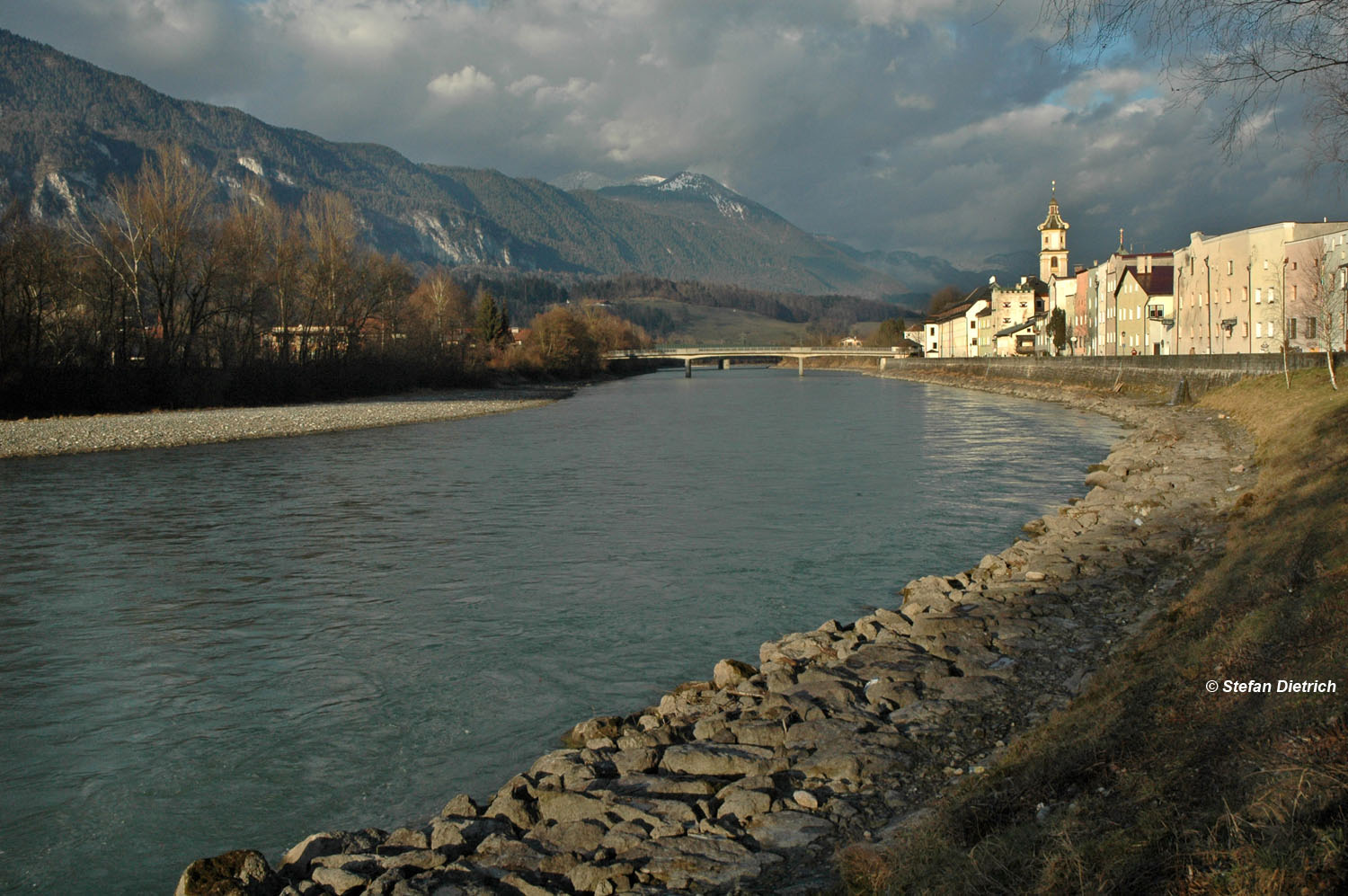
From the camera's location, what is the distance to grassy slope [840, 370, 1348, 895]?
395 cm

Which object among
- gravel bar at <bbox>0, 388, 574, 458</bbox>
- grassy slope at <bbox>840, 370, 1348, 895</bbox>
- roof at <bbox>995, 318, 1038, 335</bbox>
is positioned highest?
roof at <bbox>995, 318, 1038, 335</bbox>

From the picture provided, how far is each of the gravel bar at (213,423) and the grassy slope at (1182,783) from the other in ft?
121

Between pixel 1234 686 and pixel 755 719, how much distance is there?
3599 mm

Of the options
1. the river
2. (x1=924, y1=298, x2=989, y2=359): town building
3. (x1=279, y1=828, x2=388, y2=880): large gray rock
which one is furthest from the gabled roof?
(x1=279, y1=828, x2=388, y2=880): large gray rock

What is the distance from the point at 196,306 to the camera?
56094 millimetres

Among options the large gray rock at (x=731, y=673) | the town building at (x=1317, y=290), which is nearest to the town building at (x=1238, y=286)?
the town building at (x=1317, y=290)

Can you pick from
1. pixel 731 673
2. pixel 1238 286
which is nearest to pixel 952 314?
pixel 1238 286

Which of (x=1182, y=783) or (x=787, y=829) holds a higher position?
(x=1182, y=783)

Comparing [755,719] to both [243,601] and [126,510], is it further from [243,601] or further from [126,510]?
[126,510]

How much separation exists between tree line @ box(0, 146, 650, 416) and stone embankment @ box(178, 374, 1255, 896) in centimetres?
4588

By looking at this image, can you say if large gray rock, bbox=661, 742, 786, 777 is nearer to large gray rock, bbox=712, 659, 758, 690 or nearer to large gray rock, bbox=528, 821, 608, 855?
large gray rock, bbox=528, 821, 608, 855

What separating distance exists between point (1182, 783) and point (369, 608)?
10947 mm

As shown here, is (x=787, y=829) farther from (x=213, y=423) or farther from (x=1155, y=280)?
(x=1155, y=280)

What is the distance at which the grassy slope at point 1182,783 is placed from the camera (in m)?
3.95
